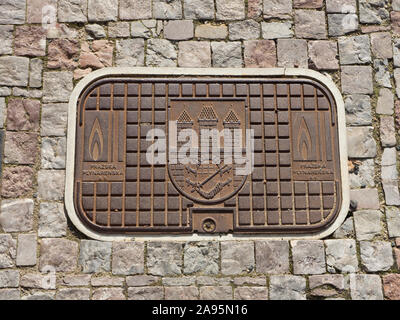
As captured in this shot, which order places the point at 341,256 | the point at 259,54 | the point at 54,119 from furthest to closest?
the point at 259,54 < the point at 54,119 < the point at 341,256

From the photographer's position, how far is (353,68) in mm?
4781

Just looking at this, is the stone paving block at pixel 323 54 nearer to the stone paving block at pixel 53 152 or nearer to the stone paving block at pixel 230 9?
the stone paving block at pixel 230 9

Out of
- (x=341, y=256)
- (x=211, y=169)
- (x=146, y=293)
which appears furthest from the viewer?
(x=211, y=169)

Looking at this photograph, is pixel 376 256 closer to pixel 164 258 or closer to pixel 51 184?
pixel 164 258

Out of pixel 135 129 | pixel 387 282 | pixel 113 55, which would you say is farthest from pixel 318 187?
pixel 113 55

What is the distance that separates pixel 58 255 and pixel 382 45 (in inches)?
169

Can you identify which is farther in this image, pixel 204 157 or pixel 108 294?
pixel 204 157

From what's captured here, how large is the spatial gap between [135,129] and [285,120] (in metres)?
1.65

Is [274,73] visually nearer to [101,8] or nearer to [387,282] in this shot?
[101,8]

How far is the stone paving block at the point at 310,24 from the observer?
486 centimetres

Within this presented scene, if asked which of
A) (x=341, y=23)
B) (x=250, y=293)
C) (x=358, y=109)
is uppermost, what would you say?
(x=341, y=23)

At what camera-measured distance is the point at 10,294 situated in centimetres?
425

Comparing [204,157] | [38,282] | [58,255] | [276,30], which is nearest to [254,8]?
[276,30]

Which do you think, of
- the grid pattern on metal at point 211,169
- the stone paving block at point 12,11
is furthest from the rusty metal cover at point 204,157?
the stone paving block at point 12,11
